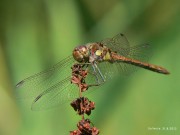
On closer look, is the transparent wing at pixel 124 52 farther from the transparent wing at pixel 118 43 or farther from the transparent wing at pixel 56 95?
the transparent wing at pixel 56 95

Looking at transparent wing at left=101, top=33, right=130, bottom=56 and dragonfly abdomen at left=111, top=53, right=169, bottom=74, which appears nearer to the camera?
dragonfly abdomen at left=111, top=53, right=169, bottom=74

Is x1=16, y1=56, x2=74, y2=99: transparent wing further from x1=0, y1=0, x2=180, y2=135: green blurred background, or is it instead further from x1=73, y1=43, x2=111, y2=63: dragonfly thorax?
x1=0, y1=0, x2=180, y2=135: green blurred background

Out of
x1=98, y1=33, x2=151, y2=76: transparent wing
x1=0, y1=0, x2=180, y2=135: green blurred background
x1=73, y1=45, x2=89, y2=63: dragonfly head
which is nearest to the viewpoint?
x1=73, y1=45, x2=89, y2=63: dragonfly head

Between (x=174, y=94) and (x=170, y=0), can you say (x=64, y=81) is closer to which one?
(x=174, y=94)

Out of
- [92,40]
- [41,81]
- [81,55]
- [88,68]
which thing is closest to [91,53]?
[81,55]

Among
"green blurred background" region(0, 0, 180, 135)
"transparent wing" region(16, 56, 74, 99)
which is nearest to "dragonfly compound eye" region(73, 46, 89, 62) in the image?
"transparent wing" region(16, 56, 74, 99)

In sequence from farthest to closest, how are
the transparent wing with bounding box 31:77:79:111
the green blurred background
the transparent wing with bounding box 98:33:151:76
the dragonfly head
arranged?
the green blurred background, the transparent wing with bounding box 98:33:151:76, the dragonfly head, the transparent wing with bounding box 31:77:79:111

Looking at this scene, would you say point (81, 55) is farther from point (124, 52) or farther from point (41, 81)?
point (124, 52)

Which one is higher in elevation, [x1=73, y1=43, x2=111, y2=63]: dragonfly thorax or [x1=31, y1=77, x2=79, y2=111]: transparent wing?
[x1=73, y1=43, x2=111, y2=63]: dragonfly thorax
